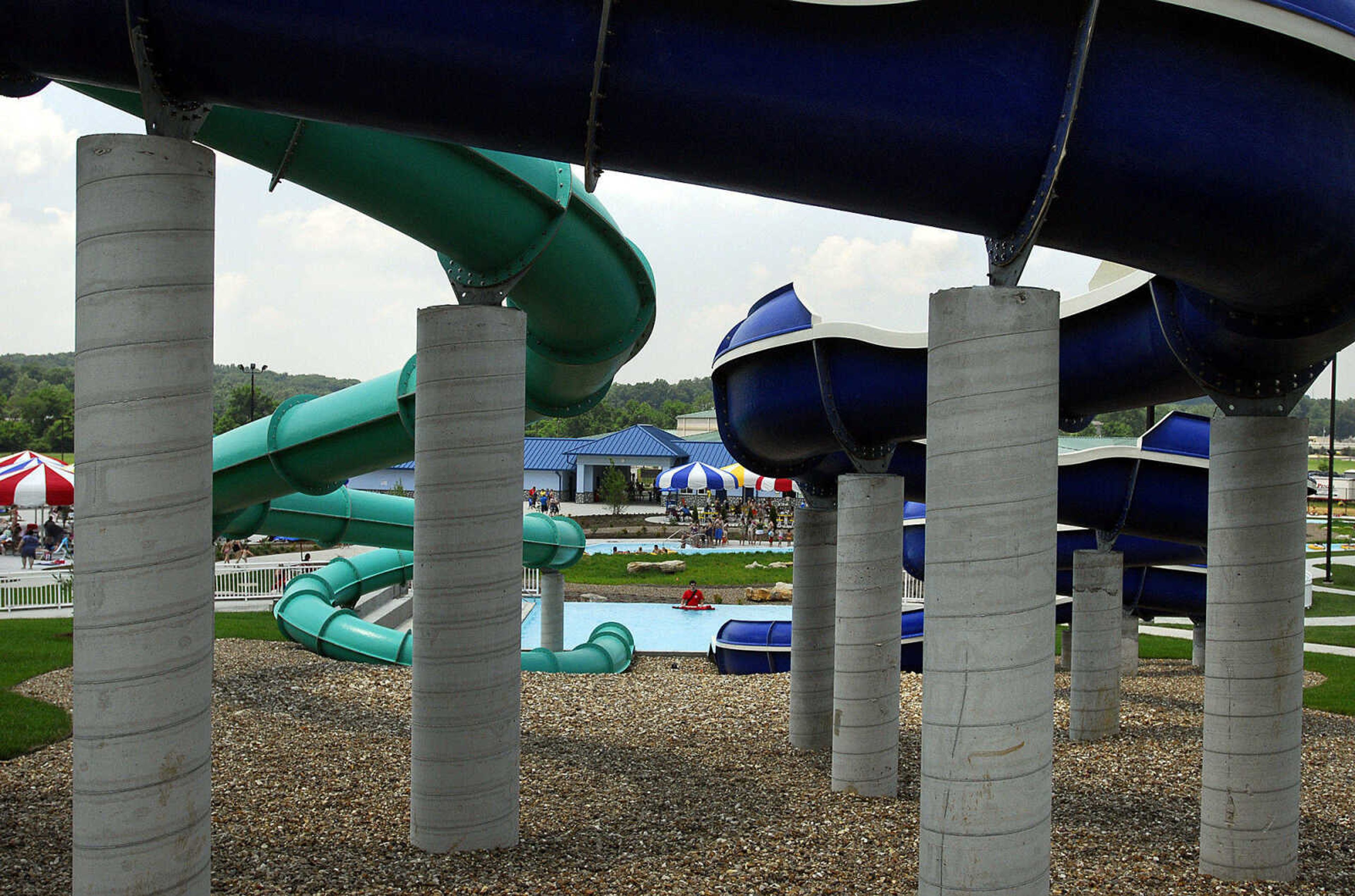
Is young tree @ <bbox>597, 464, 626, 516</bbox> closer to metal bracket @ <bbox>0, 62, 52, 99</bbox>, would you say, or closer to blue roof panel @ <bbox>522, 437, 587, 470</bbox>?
blue roof panel @ <bbox>522, 437, 587, 470</bbox>

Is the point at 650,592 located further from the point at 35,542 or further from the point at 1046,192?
the point at 1046,192

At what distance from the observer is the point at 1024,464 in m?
5.35

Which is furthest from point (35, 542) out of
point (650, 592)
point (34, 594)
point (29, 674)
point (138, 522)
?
point (138, 522)

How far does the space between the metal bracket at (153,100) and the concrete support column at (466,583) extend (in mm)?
2397

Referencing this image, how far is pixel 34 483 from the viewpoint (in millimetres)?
24625

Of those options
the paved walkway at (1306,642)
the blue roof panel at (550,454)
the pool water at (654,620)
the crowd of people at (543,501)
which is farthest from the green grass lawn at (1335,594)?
the blue roof panel at (550,454)

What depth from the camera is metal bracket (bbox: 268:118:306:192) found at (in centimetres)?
716

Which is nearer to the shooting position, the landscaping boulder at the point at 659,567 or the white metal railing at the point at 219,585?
the white metal railing at the point at 219,585

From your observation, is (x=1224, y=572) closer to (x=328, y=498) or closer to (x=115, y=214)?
(x=115, y=214)

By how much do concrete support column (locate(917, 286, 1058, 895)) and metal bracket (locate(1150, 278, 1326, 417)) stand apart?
2.69 m

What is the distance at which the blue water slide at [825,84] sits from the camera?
505 centimetres

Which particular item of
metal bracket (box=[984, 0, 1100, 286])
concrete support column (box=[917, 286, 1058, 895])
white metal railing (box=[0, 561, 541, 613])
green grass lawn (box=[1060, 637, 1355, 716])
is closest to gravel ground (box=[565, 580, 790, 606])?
white metal railing (box=[0, 561, 541, 613])

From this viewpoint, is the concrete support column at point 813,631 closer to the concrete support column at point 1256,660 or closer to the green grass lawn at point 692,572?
the concrete support column at point 1256,660

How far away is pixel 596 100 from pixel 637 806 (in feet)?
18.9
